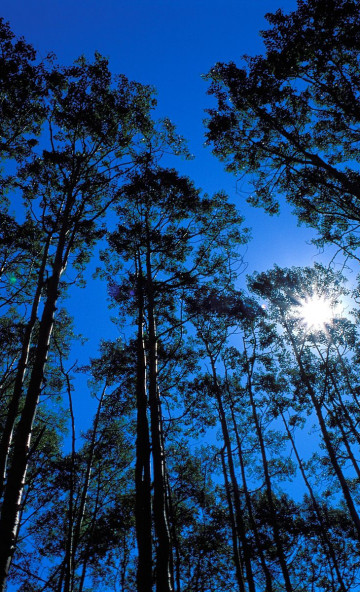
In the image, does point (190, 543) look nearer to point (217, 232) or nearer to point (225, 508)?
point (225, 508)

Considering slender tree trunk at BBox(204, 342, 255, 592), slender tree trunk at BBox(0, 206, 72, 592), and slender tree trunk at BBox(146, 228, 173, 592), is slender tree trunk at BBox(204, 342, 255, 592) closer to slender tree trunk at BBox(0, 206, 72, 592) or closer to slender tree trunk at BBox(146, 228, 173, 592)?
slender tree trunk at BBox(146, 228, 173, 592)

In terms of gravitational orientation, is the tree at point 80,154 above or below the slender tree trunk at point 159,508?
above

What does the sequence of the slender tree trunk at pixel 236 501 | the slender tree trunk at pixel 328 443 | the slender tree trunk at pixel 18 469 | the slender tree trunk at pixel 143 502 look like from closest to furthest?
the slender tree trunk at pixel 18 469 < the slender tree trunk at pixel 143 502 < the slender tree trunk at pixel 236 501 < the slender tree trunk at pixel 328 443

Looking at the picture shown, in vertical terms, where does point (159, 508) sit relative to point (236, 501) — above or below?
below

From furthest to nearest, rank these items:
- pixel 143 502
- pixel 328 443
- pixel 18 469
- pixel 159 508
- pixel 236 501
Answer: pixel 328 443
pixel 236 501
pixel 159 508
pixel 143 502
pixel 18 469

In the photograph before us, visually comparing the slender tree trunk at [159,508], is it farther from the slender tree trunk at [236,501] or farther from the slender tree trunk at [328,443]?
the slender tree trunk at [328,443]

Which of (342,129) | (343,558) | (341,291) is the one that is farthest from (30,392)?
(343,558)

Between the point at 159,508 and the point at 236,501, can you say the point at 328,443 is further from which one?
the point at 159,508

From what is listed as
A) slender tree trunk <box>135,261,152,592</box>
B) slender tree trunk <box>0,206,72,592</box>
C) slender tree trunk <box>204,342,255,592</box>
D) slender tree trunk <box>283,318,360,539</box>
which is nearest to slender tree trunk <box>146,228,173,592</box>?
slender tree trunk <box>135,261,152,592</box>

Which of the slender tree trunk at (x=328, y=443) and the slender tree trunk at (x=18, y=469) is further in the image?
the slender tree trunk at (x=328, y=443)

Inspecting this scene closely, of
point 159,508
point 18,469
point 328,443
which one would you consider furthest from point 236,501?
point 18,469

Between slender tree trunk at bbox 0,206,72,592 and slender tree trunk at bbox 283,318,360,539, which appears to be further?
slender tree trunk at bbox 283,318,360,539

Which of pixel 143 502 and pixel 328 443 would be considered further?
pixel 328 443

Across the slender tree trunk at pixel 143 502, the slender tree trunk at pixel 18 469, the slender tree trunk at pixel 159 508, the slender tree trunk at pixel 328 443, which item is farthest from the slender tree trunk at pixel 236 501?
the slender tree trunk at pixel 18 469
